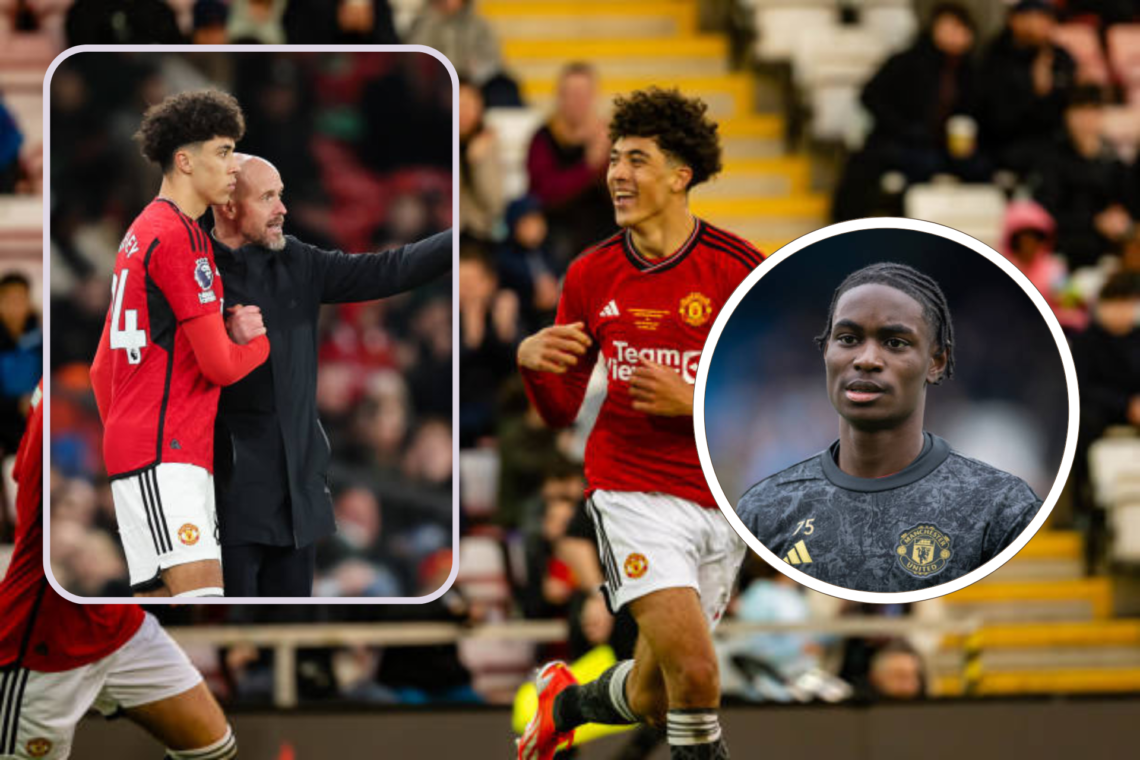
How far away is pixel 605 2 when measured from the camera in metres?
6.95

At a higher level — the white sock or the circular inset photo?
the circular inset photo

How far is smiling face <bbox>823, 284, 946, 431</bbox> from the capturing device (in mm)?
2803

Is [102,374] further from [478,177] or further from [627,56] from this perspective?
[627,56]

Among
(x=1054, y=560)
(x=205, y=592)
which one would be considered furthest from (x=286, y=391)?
(x=1054, y=560)

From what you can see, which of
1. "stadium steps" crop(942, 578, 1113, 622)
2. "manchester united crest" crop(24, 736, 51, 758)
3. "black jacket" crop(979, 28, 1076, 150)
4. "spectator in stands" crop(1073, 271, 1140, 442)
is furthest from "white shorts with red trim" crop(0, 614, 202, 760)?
"black jacket" crop(979, 28, 1076, 150)

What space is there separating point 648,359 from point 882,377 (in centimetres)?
76

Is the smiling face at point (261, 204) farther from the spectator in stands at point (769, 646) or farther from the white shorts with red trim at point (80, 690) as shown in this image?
the spectator in stands at point (769, 646)

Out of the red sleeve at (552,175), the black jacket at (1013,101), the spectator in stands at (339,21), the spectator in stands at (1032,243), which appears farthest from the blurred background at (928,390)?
the black jacket at (1013,101)

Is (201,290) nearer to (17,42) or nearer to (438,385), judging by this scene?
(438,385)

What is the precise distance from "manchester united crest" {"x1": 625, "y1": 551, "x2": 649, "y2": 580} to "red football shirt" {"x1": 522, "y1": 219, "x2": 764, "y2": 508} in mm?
134

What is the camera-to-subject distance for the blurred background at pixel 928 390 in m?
2.82

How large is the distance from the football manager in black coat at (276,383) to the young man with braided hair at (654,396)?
0.45 meters

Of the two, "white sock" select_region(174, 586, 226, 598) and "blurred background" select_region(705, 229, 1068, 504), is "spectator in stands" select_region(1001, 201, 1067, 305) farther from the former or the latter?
"white sock" select_region(174, 586, 226, 598)

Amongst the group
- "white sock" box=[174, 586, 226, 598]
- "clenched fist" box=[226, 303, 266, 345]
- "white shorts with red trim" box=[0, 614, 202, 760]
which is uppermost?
"clenched fist" box=[226, 303, 266, 345]
